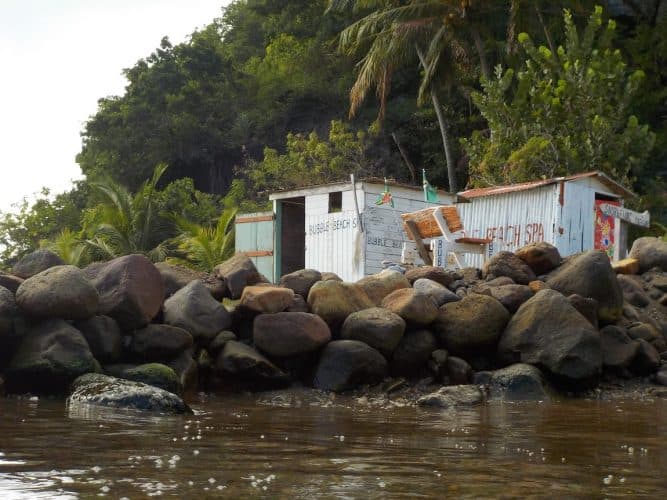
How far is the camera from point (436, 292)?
12.7 metres

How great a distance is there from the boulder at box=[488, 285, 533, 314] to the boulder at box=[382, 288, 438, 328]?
41.4 inches

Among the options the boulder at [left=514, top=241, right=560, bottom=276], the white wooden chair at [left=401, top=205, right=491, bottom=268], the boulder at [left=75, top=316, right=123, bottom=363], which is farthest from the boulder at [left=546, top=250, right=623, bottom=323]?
the boulder at [left=75, top=316, right=123, bottom=363]

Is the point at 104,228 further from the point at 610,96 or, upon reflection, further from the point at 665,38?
the point at 665,38

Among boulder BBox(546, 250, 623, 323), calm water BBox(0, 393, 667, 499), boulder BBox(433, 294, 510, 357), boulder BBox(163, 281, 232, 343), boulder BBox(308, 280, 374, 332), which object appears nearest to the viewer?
calm water BBox(0, 393, 667, 499)

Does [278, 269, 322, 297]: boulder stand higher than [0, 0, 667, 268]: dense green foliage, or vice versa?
[0, 0, 667, 268]: dense green foliage

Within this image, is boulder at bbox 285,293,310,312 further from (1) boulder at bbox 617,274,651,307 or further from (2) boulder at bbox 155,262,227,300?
(1) boulder at bbox 617,274,651,307

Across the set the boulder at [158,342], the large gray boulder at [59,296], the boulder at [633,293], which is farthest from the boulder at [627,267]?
the large gray boulder at [59,296]

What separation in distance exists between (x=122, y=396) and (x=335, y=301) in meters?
3.92

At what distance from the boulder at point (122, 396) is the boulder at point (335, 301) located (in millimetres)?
3255

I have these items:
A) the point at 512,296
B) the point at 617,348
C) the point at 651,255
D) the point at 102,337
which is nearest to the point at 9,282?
the point at 102,337

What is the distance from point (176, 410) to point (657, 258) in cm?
1097

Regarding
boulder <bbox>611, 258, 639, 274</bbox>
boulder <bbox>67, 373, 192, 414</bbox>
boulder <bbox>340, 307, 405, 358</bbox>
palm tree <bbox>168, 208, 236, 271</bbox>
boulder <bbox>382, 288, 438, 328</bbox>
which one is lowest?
boulder <bbox>67, 373, 192, 414</bbox>

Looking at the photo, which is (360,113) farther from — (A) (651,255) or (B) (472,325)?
(B) (472,325)

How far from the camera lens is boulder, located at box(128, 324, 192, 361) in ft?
35.4
